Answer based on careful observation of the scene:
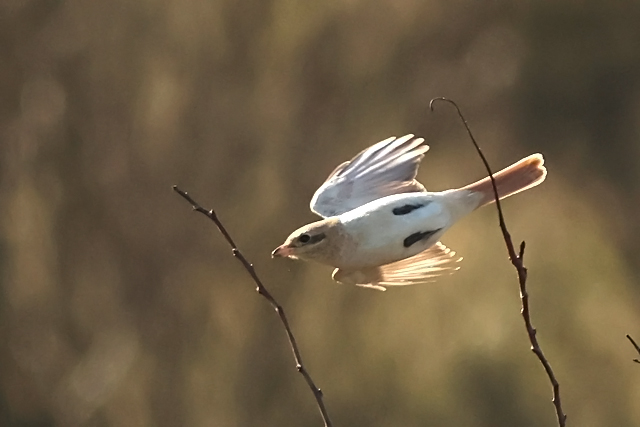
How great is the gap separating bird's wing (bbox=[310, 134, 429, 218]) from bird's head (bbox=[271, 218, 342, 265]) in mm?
193

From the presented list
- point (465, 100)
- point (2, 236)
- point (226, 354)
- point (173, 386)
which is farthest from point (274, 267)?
point (2, 236)

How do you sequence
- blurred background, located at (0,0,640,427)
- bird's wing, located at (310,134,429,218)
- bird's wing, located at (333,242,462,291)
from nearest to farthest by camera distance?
1. bird's wing, located at (333,242,462,291)
2. bird's wing, located at (310,134,429,218)
3. blurred background, located at (0,0,640,427)

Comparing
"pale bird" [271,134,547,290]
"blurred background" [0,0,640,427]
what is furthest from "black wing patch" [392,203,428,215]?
"blurred background" [0,0,640,427]

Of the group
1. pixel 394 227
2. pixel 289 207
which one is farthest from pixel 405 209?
pixel 289 207

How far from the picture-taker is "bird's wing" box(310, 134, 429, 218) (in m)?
0.93

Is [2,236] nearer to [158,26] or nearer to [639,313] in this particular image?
[158,26]

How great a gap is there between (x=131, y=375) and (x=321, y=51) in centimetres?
92

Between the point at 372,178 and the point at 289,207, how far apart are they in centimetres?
88

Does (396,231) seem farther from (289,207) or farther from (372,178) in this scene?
(289,207)

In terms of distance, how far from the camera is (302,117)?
1813 mm

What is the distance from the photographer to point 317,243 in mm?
720

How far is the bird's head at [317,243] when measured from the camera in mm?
715

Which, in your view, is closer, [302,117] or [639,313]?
[639,313]

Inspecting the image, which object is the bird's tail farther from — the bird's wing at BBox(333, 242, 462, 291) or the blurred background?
the blurred background
